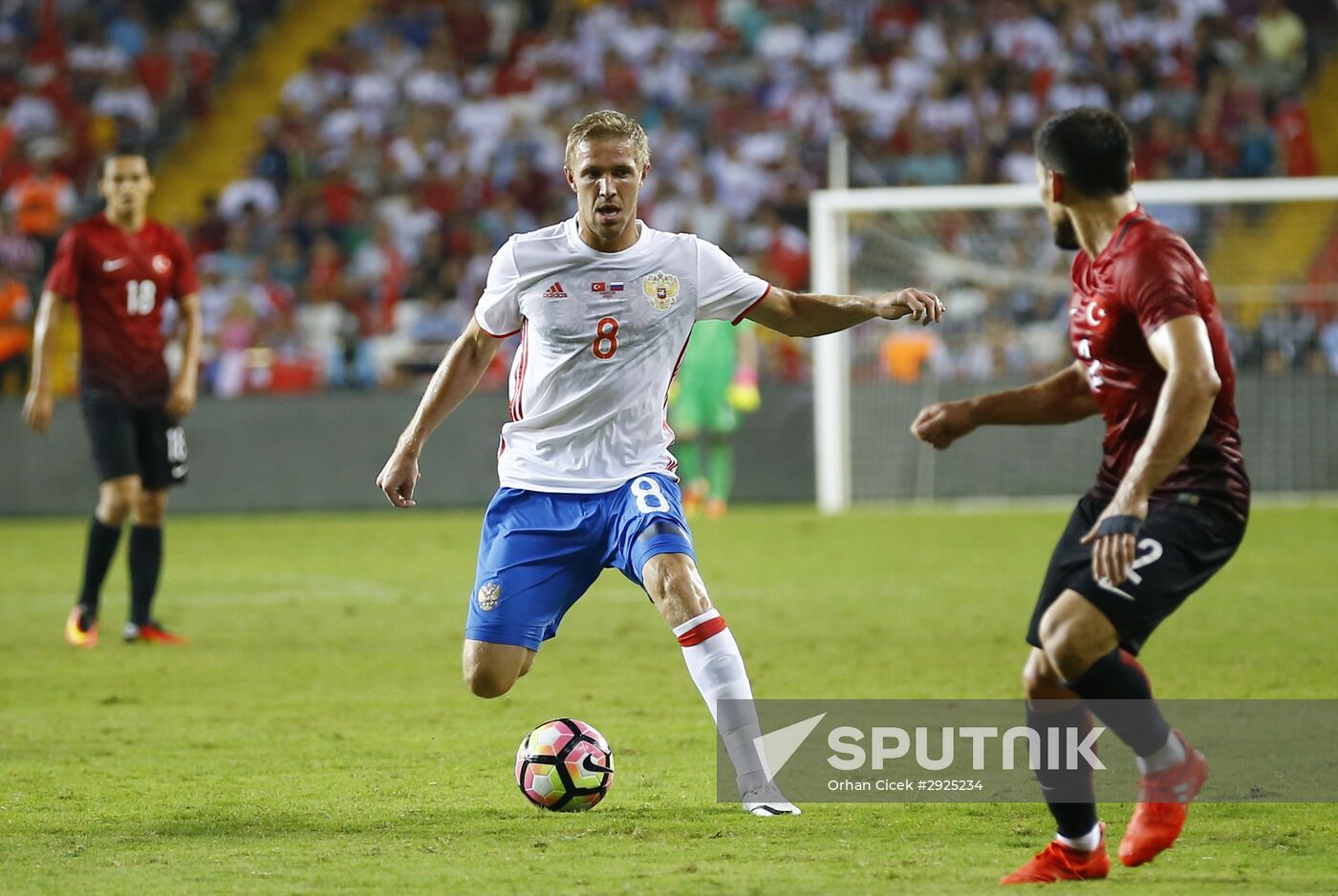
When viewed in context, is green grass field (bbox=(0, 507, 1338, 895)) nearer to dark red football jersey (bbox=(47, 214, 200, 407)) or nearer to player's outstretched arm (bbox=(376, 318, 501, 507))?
player's outstretched arm (bbox=(376, 318, 501, 507))

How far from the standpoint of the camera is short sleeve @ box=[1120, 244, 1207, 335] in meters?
4.08

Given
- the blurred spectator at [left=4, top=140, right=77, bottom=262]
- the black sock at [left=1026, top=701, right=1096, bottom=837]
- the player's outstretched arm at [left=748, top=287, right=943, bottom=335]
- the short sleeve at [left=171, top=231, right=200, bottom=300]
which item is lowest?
the black sock at [left=1026, top=701, right=1096, bottom=837]

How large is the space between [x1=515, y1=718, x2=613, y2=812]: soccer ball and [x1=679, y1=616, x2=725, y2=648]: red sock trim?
0.45 metres

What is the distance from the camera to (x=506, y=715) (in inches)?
278

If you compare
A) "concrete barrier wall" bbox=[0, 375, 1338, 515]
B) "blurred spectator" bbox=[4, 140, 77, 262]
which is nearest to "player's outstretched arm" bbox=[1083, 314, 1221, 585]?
"concrete barrier wall" bbox=[0, 375, 1338, 515]

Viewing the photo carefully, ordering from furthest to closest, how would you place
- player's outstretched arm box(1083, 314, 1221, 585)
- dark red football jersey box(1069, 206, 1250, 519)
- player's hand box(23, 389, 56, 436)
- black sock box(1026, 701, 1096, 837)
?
1. player's hand box(23, 389, 56, 436)
2. black sock box(1026, 701, 1096, 837)
3. dark red football jersey box(1069, 206, 1250, 519)
4. player's outstretched arm box(1083, 314, 1221, 585)

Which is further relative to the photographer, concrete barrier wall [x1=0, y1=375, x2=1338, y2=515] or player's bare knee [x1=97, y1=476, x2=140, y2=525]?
concrete barrier wall [x1=0, y1=375, x2=1338, y2=515]

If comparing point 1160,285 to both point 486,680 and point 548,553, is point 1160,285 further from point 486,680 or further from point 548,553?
point 486,680

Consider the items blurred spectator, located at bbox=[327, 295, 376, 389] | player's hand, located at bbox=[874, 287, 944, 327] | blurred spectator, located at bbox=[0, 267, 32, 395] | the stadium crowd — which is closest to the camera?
player's hand, located at bbox=[874, 287, 944, 327]

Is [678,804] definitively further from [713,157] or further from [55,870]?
[713,157]

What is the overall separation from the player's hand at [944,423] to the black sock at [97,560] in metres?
5.67

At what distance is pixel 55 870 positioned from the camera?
4453 mm

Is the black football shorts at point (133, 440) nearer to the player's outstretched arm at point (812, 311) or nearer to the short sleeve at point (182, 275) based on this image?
the short sleeve at point (182, 275)

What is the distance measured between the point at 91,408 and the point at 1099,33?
1586 cm
